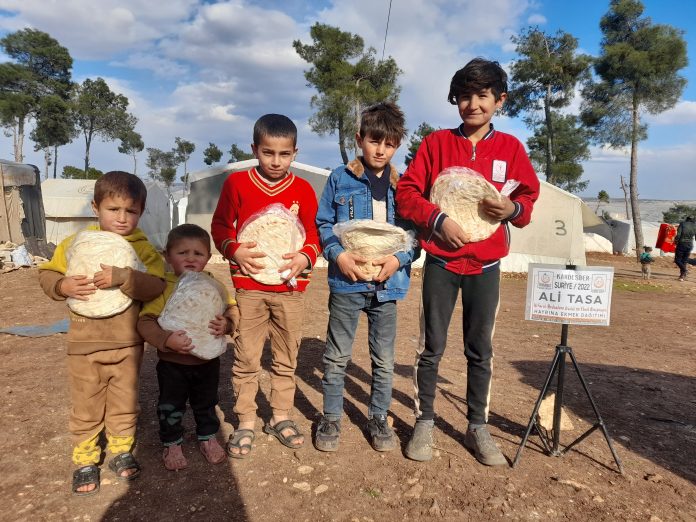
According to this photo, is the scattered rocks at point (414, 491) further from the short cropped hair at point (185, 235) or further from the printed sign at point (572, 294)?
the short cropped hair at point (185, 235)

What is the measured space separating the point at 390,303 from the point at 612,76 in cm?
2499

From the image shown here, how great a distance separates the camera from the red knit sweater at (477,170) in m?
2.46

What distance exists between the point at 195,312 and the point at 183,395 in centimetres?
49

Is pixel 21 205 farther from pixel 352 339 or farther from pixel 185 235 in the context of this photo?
pixel 352 339

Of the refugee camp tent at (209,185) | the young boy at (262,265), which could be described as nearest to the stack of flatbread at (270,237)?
the young boy at (262,265)

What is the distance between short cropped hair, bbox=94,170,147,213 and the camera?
219 centimetres

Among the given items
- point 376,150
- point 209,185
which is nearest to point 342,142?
point 209,185

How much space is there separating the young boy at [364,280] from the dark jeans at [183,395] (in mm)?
653

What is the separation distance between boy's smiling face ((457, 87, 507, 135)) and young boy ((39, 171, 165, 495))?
1.76 metres

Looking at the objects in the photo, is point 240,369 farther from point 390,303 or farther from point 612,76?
point 612,76

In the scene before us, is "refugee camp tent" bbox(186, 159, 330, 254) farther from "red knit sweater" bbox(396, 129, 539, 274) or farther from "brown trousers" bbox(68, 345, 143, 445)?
"brown trousers" bbox(68, 345, 143, 445)

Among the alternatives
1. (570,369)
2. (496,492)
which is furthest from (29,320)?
(570,369)

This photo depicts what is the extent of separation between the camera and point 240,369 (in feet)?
8.41

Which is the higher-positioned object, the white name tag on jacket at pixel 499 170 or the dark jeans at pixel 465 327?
the white name tag on jacket at pixel 499 170
